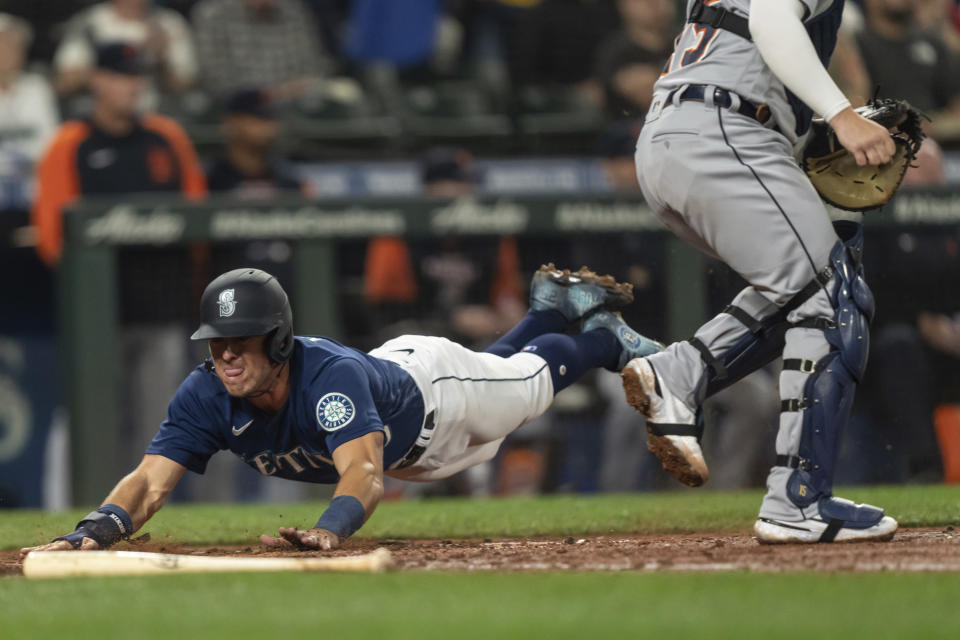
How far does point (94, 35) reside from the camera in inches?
393

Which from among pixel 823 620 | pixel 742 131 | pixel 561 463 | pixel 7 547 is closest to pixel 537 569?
pixel 823 620

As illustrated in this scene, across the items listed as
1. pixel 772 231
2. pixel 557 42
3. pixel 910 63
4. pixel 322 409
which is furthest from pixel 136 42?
pixel 772 231

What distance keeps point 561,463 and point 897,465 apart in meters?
1.85

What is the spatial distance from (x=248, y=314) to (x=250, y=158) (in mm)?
4580

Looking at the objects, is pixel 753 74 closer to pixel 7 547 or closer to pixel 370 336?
pixel 7 547

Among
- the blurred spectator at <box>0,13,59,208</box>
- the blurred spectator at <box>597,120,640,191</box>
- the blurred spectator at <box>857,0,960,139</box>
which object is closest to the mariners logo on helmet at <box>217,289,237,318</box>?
the blurred spectator at <box>597,120,640,191</box>

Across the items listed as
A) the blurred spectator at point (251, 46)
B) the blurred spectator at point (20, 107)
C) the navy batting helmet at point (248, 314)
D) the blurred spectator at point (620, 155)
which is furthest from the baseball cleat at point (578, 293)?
the blurred spectator at point (251, 46)

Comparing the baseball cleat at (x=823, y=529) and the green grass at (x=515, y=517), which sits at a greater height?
the baseball cleat at (x=823, y=529)

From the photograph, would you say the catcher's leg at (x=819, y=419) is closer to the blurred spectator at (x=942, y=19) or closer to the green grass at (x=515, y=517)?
the green grass at (x=515, y=517)

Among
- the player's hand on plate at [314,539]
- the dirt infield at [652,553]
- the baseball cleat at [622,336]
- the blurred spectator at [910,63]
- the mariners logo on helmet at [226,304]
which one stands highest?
the blurred spectator at [910,63]

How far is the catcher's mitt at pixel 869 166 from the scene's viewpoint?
174 inches

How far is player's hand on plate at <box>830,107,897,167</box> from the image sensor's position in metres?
4.02

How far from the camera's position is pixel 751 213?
13.7ft

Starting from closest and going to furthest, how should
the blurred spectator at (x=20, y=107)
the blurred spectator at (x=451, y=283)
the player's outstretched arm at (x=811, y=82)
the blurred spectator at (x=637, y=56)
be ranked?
the player's outstretched arm at (x=811, y=82) → the blurred spectator at (x=451, y=283) → the blurred spectator at (x=20, y=107) → the blurred spectator at (x=637, y=56)
